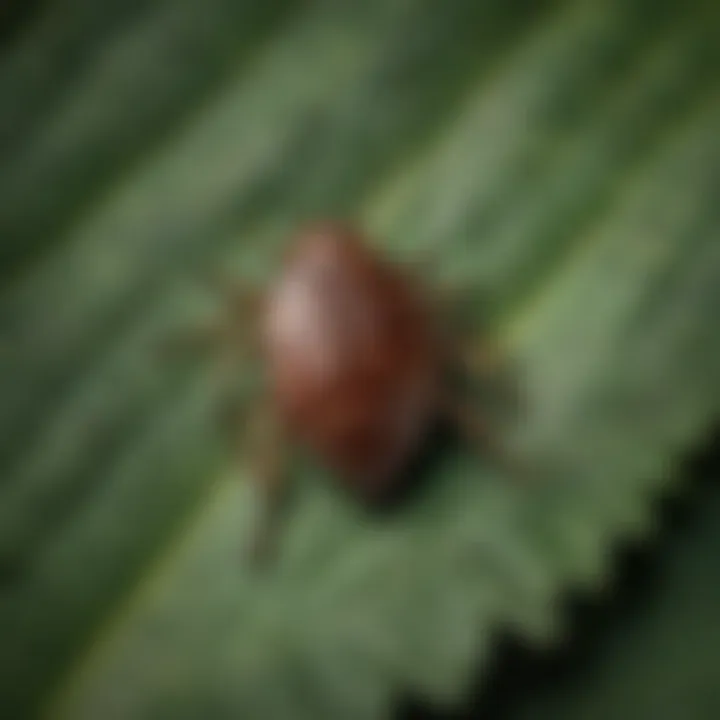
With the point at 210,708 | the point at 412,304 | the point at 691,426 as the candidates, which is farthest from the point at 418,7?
the point at 210,708

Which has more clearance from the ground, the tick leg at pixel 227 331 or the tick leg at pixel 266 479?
the tick leg at pixel 227 331

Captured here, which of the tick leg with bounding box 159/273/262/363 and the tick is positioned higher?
the tick leg with bounding box 159/273/262/363

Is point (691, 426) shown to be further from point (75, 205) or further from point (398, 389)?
point (75, 205)

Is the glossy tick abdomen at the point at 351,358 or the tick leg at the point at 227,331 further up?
→ the tick leg at the point at 227,331
